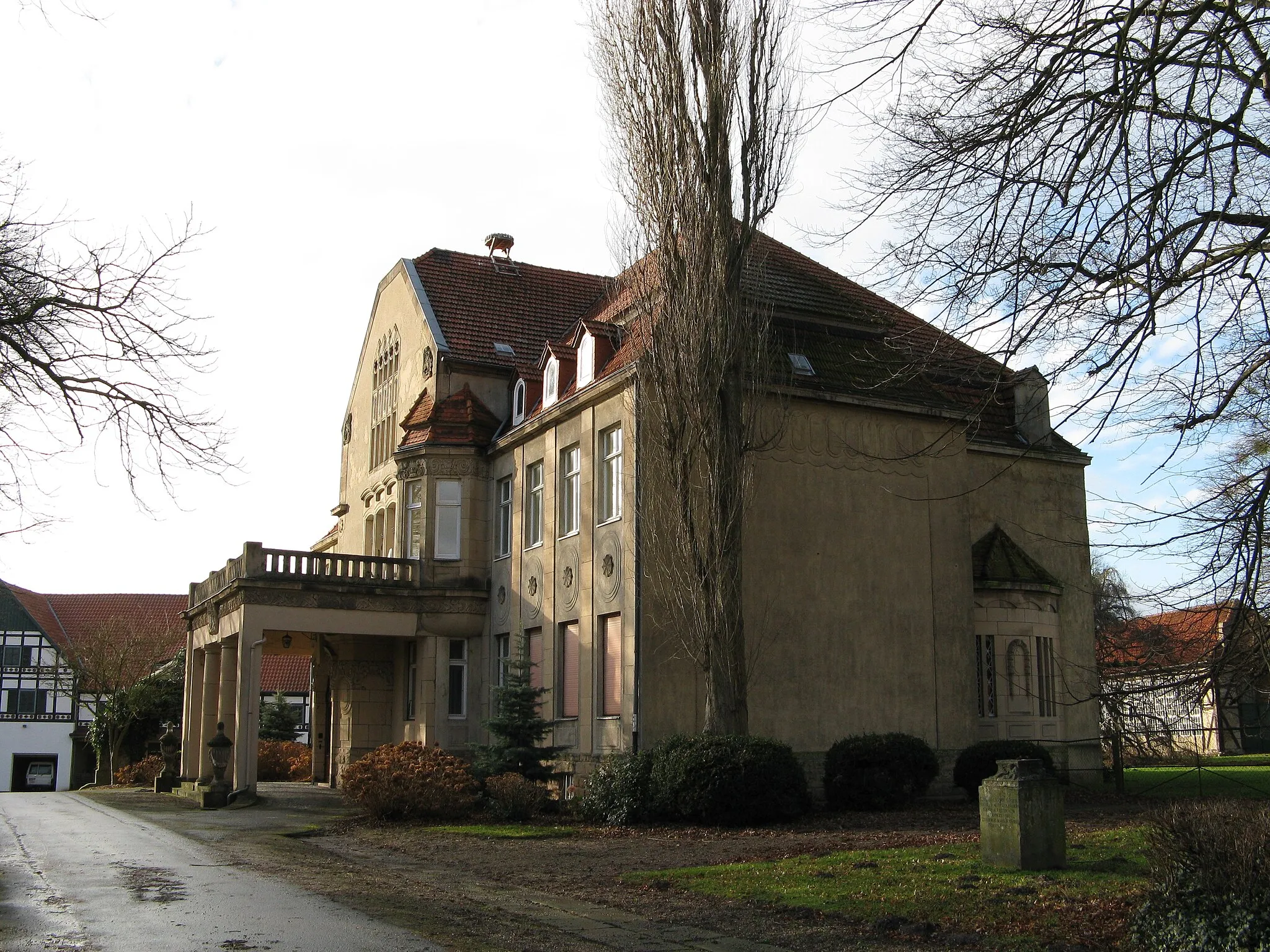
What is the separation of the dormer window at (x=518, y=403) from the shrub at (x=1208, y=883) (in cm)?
2204

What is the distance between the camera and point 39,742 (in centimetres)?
5734

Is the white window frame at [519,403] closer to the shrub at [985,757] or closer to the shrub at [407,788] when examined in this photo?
the shrub at [407,788]

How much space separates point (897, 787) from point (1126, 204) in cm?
1488

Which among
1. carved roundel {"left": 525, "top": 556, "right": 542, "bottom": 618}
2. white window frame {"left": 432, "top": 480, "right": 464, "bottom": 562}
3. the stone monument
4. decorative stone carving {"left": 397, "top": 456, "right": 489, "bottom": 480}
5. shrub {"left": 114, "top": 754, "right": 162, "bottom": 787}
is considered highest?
decorative stone carving {"left": 397, "top": 456, "right": 489, "bottom": 480}

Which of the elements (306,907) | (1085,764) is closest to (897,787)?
(1085,764)

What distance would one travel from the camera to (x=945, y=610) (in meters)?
25.0

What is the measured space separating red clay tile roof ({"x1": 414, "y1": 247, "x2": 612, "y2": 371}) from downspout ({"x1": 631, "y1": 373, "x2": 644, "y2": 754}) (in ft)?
27.1

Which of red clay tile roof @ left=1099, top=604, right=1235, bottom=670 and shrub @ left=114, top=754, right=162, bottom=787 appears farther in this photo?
shrub @ left=114, top=754, right=162, bottom=787

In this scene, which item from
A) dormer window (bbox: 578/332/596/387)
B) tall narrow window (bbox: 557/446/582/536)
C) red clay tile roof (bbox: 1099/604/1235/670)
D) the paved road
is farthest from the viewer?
tall narrow window (bbox: 557/446/582/536)

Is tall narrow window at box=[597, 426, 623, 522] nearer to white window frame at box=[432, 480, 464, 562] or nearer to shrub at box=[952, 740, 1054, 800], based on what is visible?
white window frame at box=[432, 480, 464, 562]

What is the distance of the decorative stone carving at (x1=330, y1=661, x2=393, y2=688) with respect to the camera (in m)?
32.1

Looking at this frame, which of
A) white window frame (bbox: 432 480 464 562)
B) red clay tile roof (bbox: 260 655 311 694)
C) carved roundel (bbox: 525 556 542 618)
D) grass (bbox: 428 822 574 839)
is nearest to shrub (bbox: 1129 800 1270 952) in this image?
grass (bbox: 428 822 574 839)

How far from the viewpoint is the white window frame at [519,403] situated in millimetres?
29328

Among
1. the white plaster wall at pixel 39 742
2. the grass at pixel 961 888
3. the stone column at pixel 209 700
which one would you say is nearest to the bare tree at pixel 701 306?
the grass at pixel 961 888
